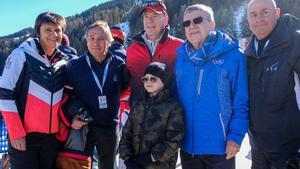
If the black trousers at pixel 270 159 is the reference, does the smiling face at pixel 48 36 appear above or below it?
above

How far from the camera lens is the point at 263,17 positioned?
2.84 metres

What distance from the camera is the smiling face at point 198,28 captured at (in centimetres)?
274

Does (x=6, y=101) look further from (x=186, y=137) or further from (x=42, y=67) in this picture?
(x=186, y=137)

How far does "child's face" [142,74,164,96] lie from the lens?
9.43 ft

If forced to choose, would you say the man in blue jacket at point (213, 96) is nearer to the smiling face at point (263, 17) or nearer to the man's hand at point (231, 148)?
the man's hand at point (231, 148)

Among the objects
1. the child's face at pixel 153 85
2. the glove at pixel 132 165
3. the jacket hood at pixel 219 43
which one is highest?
the jacket hood at pixel 219 43

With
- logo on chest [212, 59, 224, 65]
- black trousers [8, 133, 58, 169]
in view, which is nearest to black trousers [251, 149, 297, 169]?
logo on chest [212, 59, 224, 65]

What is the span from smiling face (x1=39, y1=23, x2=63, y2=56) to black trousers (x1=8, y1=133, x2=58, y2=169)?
778 mm

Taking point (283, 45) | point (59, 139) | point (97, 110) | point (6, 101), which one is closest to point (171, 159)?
point (97, 110)

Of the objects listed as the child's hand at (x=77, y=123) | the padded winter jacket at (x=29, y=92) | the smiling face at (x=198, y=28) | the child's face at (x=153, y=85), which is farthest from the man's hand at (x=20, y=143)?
the smiling face at (x=198, y=28)

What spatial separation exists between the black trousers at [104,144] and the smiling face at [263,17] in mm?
1650

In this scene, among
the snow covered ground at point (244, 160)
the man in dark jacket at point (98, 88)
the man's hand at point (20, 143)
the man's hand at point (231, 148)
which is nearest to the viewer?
the man's hand at point (231, 148)

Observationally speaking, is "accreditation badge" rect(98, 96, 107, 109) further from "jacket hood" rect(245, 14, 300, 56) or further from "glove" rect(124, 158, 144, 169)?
"jacket hood" rect(245, 14, 300, 56)

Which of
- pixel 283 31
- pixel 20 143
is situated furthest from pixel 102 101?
pixel 283 31
